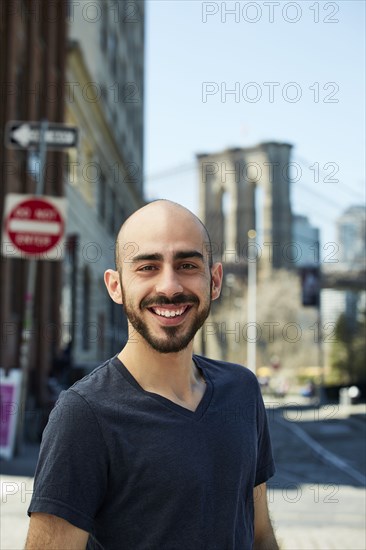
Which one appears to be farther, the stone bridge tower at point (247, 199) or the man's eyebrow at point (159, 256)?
the stone bridge tower at point (247, 199)

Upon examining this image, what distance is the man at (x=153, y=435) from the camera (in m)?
1.76

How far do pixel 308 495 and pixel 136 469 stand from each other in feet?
18.7

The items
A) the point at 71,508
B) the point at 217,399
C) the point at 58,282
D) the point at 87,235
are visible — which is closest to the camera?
the point at 71,508

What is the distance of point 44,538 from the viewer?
1.74 m

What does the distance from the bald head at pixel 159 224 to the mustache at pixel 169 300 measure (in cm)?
12

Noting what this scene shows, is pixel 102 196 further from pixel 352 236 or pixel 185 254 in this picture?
pixel 352 236

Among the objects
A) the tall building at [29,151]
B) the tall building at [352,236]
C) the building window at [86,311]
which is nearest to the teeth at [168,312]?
the tall building at [29,151]

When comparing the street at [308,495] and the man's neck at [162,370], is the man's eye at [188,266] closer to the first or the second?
the man's neck at [162,370]

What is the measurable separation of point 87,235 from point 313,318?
2064 inches

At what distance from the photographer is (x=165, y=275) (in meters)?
1.93

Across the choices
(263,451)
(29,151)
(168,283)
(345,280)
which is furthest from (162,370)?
(345,280)

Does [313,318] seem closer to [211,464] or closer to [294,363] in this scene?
[294,363]

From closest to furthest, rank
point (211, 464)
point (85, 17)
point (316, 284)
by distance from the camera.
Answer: point (211, 464)
point (85, 17)
point (316, 284)

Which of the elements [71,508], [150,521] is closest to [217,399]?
[150,521]
